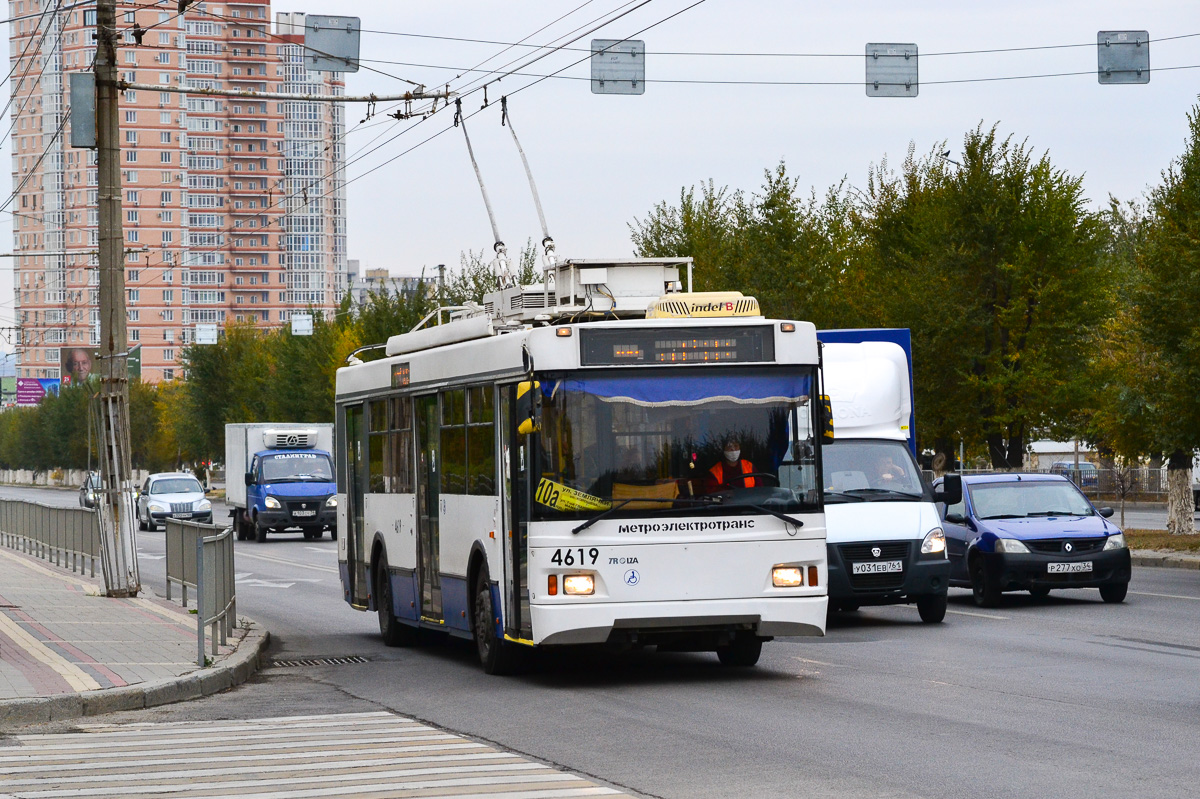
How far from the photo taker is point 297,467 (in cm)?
4541

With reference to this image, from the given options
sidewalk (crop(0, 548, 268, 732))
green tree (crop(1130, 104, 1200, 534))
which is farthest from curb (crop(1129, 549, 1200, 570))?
sidewalk (crop(0, 548, 268, 732))

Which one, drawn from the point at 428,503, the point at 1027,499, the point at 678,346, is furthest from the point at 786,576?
the point at 1027,499

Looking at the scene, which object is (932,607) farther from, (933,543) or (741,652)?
(741,652)

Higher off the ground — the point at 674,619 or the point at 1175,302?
the point at 1175,302

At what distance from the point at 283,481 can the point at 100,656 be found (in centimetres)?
3054

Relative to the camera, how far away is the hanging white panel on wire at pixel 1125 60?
21281 millimetres

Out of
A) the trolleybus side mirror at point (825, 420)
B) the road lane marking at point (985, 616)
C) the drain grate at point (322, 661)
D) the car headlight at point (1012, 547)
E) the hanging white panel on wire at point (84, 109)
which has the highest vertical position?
the hanging white panel on wire at point (84, 109)

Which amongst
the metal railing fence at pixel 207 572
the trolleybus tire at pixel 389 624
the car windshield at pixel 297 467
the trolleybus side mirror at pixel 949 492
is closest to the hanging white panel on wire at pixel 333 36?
the metal railing fence at pixel 207 572

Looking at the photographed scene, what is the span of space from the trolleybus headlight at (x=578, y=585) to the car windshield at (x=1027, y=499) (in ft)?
31.9

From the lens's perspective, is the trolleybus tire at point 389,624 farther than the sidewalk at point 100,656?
Yes

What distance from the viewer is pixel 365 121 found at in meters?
23.8

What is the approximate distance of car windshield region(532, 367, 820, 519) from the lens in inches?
511

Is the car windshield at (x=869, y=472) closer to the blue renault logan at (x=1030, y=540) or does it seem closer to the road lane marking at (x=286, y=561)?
the blue renault logan at (x=1030, y=540)

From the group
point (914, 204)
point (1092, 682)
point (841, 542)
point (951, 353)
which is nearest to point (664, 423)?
point (1092, 682)
